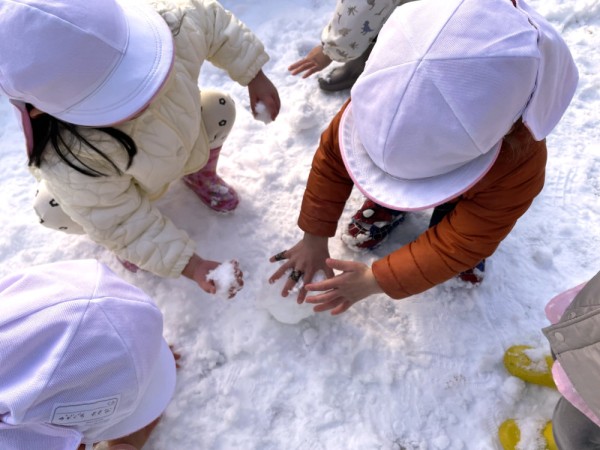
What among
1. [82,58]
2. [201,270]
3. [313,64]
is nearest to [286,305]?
[201,270]

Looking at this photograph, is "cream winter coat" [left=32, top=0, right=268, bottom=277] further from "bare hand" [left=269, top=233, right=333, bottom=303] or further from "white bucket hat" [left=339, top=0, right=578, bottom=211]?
"white bucket hat" [left=339, top=0, right=578, bottom=211]

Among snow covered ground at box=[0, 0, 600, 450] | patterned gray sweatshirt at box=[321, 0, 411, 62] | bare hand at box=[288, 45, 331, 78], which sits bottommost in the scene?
snow covered ground at box=[0, 0, 600, 450]

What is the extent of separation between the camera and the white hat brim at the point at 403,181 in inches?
29.9

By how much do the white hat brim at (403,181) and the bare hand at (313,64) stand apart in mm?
710

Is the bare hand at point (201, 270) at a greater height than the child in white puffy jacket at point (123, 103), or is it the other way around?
the child in white puffy jacket at point (123, 103)

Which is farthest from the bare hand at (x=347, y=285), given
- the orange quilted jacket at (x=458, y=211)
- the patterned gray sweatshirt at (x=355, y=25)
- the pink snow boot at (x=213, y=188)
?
the patterned gray sweatshirt at (x=355, y=25)

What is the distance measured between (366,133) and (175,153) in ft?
1.61

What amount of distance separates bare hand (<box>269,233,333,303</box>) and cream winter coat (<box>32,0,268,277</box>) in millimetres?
239

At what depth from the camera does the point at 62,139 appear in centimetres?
89

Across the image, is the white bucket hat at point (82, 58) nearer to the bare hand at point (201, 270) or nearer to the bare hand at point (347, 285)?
the bare hand at point (201, 270)

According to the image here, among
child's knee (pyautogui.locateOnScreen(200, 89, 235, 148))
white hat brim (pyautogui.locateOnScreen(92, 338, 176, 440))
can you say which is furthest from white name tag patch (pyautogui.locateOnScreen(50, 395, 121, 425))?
child's knee (pyautogui.locateOnScreen(200, 89, 235, 148))

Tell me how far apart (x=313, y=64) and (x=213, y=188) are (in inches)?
21.0

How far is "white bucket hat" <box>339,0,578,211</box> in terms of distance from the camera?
65cm

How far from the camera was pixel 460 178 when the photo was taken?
77 centimetres
